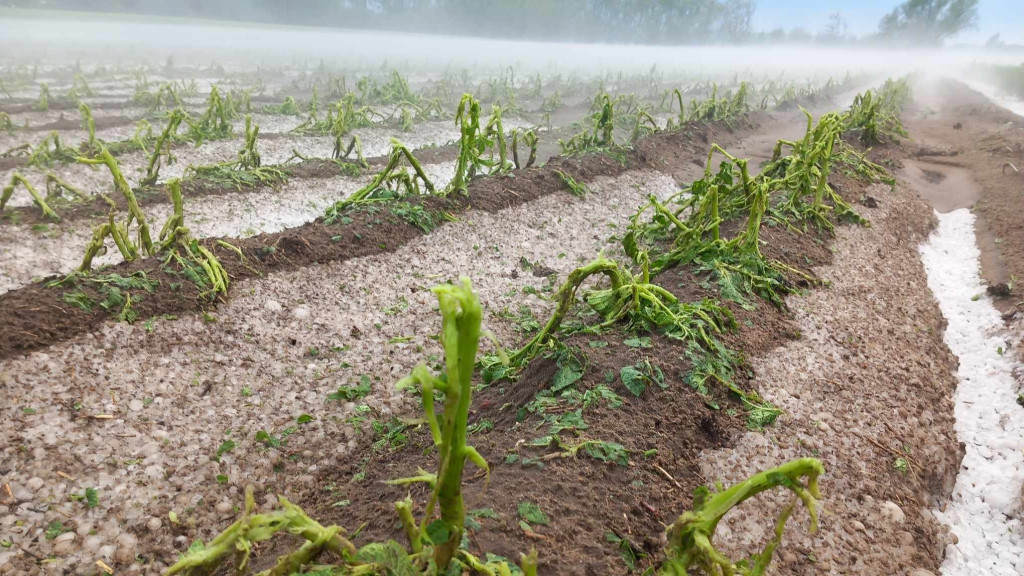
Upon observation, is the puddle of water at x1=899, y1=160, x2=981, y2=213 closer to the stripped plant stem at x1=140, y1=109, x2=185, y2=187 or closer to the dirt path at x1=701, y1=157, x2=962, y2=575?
→ the dirt path at x1=701, y1=157, x2=962, y2=575

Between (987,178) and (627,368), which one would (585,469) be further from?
(987,178)

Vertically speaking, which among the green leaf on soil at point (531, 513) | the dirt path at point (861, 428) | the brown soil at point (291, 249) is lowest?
the dirt path at point (861, 428)

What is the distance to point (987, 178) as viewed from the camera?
840 centimetres

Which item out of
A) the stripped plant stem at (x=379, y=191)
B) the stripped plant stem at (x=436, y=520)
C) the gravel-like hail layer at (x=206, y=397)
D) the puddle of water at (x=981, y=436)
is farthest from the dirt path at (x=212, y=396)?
the puddle of water at (x=981, y=436)

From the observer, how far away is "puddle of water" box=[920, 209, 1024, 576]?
8.29 feet

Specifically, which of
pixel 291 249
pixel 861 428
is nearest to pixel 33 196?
pixel 291 249

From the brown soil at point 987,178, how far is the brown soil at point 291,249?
13.4 feet

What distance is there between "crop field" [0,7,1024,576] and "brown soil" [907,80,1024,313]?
0.09 meters

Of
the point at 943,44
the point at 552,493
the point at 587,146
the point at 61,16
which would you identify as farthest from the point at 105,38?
the point at 943,44

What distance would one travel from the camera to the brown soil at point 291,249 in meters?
3.21

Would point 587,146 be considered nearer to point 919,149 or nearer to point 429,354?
point 429,354

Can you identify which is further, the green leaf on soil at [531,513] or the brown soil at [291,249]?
the brown soil at [291,249]

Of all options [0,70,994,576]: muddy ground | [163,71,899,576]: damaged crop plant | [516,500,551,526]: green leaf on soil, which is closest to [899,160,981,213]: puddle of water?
[163,71,899,576]: damaged crop plant

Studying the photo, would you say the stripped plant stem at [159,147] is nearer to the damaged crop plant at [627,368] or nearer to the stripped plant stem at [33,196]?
the stripped plant stem at [33,196]
